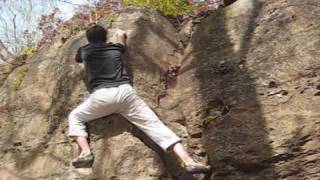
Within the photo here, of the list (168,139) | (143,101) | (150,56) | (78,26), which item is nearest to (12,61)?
(78,26)

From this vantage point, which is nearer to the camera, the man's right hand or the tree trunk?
the man's right hand

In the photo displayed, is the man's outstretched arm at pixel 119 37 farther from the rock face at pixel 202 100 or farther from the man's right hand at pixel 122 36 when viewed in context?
the rock face at pixel 202 100

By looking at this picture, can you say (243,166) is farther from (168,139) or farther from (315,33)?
(315,33)

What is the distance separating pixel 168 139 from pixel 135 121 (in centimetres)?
51

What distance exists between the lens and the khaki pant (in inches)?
220

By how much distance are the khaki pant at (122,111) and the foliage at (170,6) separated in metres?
2.37

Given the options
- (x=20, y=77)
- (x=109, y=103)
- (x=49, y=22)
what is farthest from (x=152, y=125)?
(x=49, y=22)

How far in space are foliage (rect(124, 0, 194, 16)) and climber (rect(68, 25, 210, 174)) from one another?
1.90m

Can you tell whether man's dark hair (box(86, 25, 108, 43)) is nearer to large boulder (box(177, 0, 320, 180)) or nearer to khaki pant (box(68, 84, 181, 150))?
khaki pant (box(68, 84, 181, 150))

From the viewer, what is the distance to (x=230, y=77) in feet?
20.0

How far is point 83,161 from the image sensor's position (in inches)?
227

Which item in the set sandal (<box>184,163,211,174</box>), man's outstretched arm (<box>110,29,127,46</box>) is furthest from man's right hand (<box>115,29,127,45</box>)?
sandal (<box>184,163,211,174</box>)

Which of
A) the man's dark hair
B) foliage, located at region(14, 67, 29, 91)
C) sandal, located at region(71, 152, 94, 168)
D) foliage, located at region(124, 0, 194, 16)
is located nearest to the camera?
sandal, located at region(71, 152, 94, 168)

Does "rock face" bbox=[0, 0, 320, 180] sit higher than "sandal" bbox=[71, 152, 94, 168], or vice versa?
"rock face" bbox=[0, 0, 320, 180]
